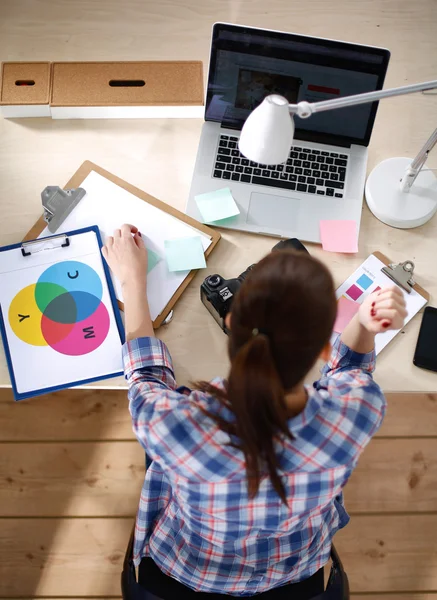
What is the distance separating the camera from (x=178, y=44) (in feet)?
4.58

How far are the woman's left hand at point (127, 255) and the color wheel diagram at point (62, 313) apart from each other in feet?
0.17

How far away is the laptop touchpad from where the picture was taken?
124 cm

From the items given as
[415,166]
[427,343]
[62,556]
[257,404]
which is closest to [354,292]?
[427,343]

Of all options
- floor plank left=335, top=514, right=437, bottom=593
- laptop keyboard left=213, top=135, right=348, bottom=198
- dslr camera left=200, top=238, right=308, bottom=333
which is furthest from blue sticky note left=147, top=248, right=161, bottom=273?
floor plank left=335, top=514, right=437, bottom=593

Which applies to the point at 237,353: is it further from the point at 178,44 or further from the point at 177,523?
the point at 178,44

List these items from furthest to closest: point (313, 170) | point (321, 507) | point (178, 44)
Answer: point (178, 44)
point (313, 170)
point (321, 507)

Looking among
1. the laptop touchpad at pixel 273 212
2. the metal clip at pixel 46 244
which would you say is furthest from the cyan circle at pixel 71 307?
the laptop touchpad at pixel 273 212

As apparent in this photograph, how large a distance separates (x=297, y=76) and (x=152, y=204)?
0.39 m

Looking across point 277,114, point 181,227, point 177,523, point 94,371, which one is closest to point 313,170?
point 181,227

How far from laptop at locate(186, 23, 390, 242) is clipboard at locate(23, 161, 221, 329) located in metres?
0.03

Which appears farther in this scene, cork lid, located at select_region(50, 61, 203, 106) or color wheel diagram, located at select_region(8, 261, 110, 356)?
cork lid, located at select_region(50, 61, 203, 106)

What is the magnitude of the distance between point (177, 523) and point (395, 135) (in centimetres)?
94

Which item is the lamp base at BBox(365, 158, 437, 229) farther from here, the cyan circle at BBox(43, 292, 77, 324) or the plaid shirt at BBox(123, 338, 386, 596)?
the cyan circle at BBox(43, 292, 77, 324)

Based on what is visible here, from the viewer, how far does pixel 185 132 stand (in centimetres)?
133
